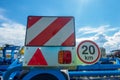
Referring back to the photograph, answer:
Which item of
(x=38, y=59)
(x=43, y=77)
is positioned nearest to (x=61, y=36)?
(x=38, y=59)

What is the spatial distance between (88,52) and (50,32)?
72 centimetres

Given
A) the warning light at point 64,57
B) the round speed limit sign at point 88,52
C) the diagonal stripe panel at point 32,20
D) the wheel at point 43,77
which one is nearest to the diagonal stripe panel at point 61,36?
the warning light at point 64,57

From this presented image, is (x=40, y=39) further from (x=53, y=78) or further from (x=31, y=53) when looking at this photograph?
(x=53, y=78)

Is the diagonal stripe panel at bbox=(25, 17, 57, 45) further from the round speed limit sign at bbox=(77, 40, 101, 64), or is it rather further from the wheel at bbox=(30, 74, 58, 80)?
the round speed limit sign at bbox=(77, 40, 101, 64)

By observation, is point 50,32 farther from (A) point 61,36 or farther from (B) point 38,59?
(B) point 38,59

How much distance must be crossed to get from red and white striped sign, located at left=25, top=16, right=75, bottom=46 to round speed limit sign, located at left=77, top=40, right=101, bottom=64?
293mm

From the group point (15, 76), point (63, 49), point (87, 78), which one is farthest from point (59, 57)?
point (87, 78)

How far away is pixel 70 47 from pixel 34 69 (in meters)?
0.68

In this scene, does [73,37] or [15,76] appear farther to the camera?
[15,76]

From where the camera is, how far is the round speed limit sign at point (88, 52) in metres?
3.92

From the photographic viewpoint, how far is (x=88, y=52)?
3918mm

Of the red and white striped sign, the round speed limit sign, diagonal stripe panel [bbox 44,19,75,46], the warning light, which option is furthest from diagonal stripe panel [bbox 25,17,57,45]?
the round speed limit sign

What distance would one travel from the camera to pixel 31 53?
3699mm

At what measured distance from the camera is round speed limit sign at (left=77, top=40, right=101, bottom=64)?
392 centimetres
